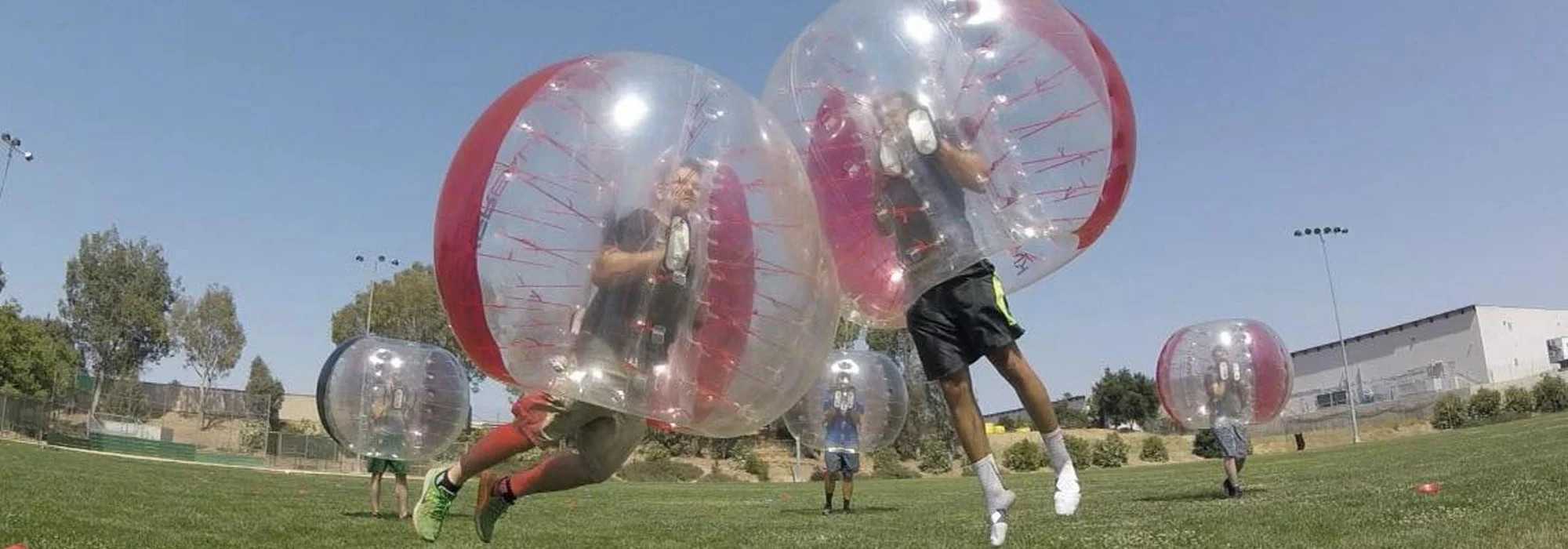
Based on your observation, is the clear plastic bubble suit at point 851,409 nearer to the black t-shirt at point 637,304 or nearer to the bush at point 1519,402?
the black t-shirt at point 637,304

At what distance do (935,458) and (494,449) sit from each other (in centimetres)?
4497

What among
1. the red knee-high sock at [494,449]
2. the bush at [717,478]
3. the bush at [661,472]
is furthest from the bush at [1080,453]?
the red knee-high sock at [494,449]

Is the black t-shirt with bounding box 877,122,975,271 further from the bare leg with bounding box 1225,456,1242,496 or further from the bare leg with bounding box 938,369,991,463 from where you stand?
the bare leg with bounding box 1225,456,1242,496

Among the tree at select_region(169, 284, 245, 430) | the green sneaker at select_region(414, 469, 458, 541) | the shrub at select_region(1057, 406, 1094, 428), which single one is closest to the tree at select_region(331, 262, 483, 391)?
the tree at select_region(169, 284, 245, 430)

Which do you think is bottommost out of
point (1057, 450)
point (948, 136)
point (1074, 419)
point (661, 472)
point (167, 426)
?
point (661, 472)

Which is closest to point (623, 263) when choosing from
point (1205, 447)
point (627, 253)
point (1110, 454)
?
point (627, 253)

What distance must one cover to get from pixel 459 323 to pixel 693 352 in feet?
3.20

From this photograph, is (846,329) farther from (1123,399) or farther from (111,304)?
(1123,399)

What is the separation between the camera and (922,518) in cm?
1291

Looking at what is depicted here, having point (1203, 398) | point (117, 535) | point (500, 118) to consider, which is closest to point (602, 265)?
point (500, 118)

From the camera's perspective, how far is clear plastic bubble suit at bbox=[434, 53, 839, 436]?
3.88 meters

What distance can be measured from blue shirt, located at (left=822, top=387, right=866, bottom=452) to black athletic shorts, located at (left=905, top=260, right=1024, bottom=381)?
7.95 metres

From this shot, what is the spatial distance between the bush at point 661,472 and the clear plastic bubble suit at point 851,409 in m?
31.5

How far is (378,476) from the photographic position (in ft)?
44.2
